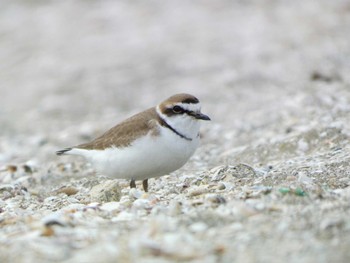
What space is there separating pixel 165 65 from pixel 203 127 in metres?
4.10

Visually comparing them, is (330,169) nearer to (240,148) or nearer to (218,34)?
(240,148)

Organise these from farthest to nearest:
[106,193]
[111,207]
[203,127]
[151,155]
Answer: [203,127], [106,193], [151,155], [111,207]

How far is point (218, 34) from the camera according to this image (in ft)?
51.2

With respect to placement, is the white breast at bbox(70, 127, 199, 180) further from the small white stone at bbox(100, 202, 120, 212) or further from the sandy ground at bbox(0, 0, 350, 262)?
the small white stone at bbox(100, 202, 120, 212)

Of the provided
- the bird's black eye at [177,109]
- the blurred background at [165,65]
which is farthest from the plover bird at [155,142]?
the blurred background at [165,65]

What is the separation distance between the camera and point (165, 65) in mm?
14375

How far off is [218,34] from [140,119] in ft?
29.9

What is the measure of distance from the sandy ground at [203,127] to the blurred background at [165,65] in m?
0.04

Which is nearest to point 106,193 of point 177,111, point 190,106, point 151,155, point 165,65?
point 151,155

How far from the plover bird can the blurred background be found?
2791mm

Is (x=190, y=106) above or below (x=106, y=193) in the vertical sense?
above

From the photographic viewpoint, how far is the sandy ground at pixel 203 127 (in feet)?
15.0

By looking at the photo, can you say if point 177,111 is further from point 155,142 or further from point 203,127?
point 203,127

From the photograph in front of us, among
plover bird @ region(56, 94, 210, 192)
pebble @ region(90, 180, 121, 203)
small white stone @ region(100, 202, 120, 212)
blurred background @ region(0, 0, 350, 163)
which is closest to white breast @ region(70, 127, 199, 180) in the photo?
plover bird @ region(56, 94, 210, 192)
